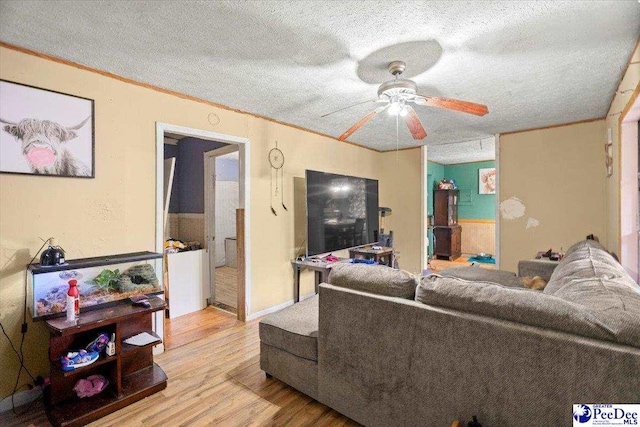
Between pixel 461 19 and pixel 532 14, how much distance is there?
0.36 metres

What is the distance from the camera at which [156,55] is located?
6.43 feet

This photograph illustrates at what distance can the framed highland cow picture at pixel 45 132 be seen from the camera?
5.99 feet

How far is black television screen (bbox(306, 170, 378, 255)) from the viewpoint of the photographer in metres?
3.39

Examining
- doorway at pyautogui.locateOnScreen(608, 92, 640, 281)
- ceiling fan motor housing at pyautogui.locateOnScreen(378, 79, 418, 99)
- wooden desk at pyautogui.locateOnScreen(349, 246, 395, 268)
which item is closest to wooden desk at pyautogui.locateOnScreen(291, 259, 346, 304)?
wooden desk at pyautogui.locateOnScreen(349, 246, 395, 268)

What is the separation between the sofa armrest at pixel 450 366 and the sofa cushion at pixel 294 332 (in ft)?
0.35

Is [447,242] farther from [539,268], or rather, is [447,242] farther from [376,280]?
[376,280]

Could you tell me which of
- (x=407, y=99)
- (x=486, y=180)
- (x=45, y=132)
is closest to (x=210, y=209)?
(x=45, y=132)

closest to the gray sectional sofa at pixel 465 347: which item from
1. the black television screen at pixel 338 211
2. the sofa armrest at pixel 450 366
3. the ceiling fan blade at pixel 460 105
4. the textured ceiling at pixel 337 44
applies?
the sofa armrest at pixel 450 366

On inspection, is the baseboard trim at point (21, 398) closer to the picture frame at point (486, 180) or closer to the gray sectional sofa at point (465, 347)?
the gray sectional sofa at point (465, 347)

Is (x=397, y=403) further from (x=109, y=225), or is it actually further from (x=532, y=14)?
(x=109, y=225)

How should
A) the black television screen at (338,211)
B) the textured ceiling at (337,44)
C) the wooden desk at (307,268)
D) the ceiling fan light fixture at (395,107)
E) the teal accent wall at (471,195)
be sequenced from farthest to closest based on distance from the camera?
the teal accent wall at (471,195) → the black television screen at (338,211) → the wooden desk at (307,268) → the ceiling fan light fixture at (395,107) → the textured ceiling at (337,44)

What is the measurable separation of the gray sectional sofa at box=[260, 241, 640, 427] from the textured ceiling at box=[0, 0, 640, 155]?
54.1 inches

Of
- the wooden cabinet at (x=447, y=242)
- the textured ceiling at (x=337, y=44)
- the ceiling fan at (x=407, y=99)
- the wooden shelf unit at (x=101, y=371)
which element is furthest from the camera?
the wooden cabinet at (x=447, y=242)

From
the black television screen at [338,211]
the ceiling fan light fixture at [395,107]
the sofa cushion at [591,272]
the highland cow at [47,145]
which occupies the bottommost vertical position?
the sofa cushion at [591,272]
